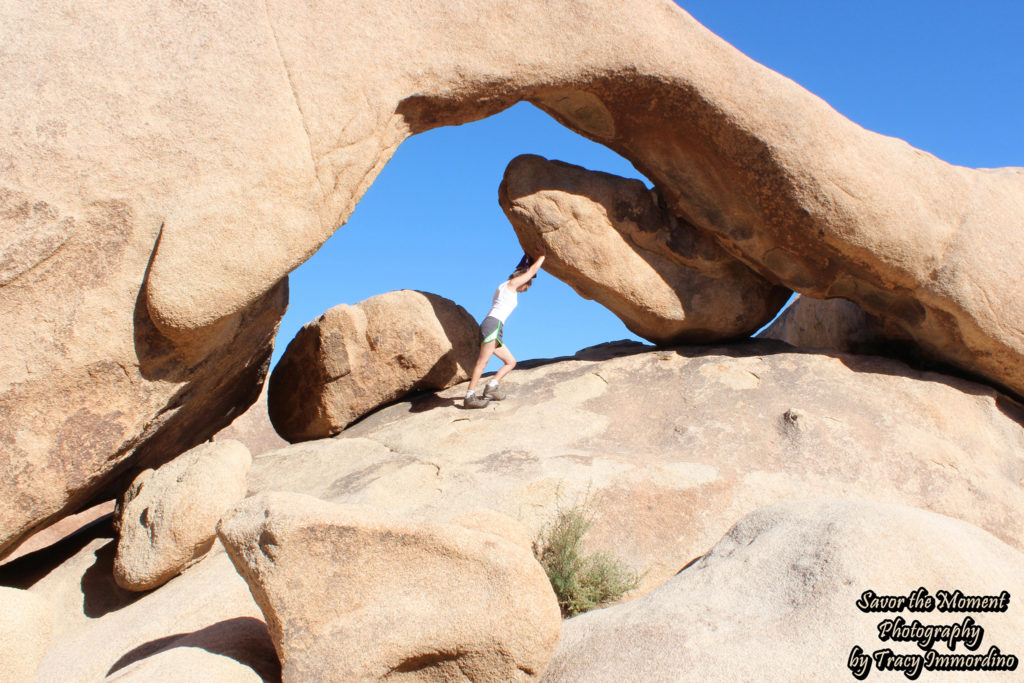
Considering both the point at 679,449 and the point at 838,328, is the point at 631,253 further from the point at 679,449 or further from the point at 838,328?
the point at 838,328

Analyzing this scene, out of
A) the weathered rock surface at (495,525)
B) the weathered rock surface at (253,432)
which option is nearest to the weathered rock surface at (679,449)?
the weathered rock surface at (495,525)

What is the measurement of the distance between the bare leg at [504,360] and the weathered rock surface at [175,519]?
2246 millimetres

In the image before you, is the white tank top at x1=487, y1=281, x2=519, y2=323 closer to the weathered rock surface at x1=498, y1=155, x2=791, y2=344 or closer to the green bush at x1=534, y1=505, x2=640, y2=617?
the weathered rock surface at x1=498, y1=155, x2=791, y2=344

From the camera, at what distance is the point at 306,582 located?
2912mm

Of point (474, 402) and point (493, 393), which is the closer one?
point (474, 402)

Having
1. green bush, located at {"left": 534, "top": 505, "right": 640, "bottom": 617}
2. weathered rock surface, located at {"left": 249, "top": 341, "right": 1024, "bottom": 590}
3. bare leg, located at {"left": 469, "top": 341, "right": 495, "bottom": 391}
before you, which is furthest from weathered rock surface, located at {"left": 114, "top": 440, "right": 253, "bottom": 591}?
bare leg, located at {"left": 469, "top": 341, "right": 495, "bottom": 391}

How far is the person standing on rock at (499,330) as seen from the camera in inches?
243

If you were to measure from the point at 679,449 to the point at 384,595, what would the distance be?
2992mm

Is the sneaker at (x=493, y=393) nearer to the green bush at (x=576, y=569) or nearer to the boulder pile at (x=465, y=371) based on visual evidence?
the boulder pile at (x=465, y=371)

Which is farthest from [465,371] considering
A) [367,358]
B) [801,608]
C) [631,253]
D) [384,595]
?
[801,608]

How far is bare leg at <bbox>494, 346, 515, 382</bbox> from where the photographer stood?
6312 millimetres

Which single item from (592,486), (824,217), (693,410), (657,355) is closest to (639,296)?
(657,355)

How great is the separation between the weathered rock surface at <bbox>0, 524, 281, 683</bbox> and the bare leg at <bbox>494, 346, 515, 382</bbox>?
8.36 ft

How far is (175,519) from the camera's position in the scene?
4.35 metres
